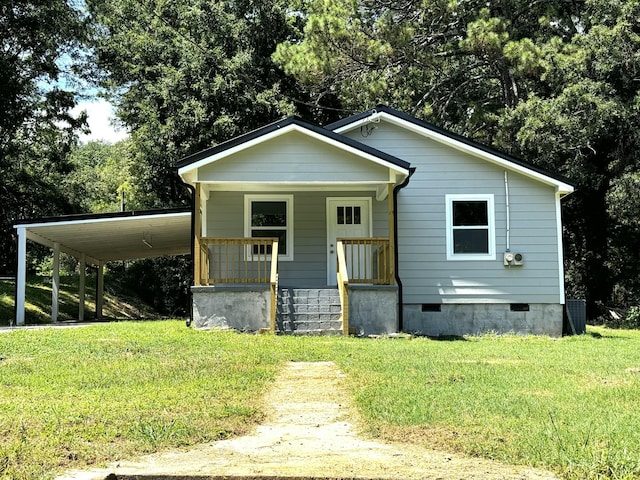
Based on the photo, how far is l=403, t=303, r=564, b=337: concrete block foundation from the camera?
14891 millimetres

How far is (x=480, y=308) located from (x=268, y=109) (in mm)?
12424

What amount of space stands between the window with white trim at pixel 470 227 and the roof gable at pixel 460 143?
832 millimetres

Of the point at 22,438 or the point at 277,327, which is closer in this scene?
the point at 22,438

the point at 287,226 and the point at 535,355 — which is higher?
the point at 287,226

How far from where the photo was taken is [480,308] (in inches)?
589

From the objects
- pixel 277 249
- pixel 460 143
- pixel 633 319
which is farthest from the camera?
pixel 633 319

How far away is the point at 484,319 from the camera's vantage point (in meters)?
14.9

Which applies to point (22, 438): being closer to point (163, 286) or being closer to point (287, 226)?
point (287, 226)

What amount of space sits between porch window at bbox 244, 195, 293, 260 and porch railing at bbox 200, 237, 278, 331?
319 millimetres

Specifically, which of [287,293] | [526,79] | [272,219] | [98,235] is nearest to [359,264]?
[287,293]

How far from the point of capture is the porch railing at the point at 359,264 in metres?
12.8

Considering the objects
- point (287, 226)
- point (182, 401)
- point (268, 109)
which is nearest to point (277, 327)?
point (287, 226)

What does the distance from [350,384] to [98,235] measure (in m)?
12.8

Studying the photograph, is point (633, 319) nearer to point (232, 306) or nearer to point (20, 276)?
point (232, 306)
